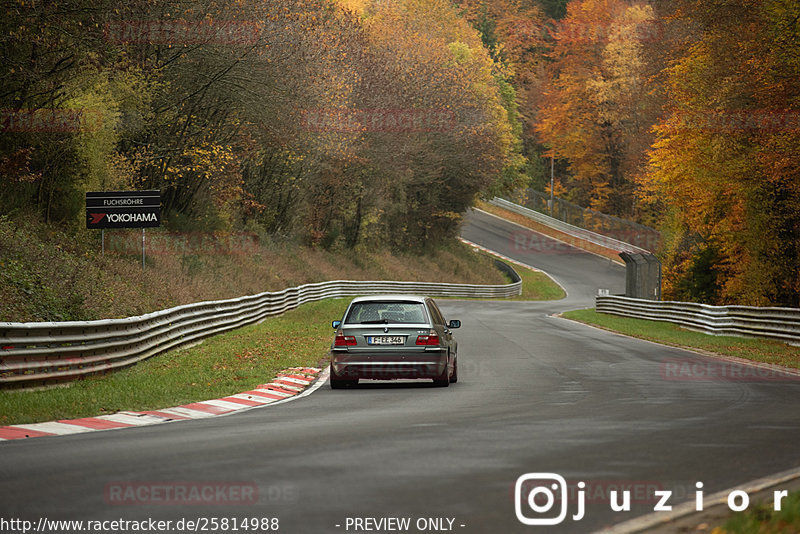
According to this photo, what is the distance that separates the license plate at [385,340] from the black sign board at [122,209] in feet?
36.2

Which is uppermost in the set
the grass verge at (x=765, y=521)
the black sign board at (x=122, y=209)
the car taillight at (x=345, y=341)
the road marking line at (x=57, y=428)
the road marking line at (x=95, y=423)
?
the black sign board at (x=122, y=209)

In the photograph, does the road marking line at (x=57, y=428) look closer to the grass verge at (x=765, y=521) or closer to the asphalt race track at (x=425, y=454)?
the asphalt race track at (x=425, y=454)

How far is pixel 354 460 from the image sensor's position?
796 centimetres

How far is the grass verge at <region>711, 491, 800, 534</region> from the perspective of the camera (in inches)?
224

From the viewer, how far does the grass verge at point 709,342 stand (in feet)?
74.6

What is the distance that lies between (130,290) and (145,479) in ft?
60.0

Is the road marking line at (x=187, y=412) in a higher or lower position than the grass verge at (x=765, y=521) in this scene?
lower

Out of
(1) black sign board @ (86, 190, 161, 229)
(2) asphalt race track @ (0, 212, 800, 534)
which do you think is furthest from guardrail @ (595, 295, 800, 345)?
(1) black sign board @ (86, 190, 161, 229)

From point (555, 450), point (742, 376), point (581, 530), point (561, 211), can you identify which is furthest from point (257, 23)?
point (561, 211)

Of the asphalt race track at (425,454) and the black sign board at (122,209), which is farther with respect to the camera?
the black sign board at (122,209)

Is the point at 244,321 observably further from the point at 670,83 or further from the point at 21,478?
the point at 21,478

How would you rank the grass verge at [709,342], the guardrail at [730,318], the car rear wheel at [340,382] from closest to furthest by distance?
the car rear wheel at [340,382] → the grass verge at [709,342] → the guardrail at [730,318]

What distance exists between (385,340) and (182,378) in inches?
143

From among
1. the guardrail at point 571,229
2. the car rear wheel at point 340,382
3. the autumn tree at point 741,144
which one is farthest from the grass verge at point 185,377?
the guardrail at point 571,229
